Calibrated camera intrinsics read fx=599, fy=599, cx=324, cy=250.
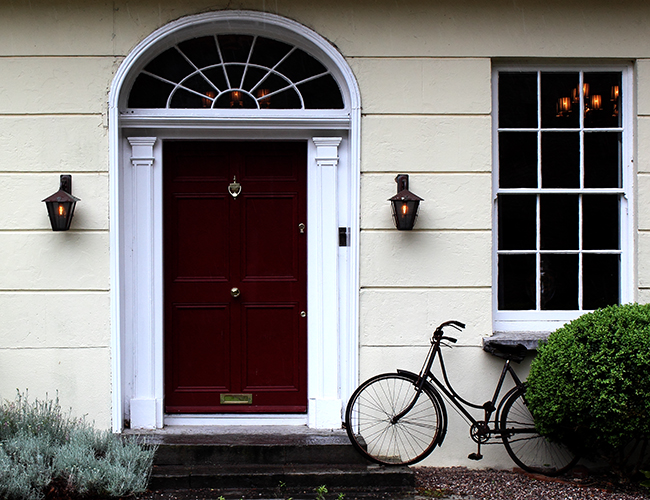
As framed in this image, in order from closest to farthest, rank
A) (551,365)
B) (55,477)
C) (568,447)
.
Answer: (55,477)
(551,365)
(568,447)

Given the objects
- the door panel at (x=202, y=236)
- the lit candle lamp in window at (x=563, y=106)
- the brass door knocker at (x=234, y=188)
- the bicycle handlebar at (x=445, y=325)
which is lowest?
the bicycle handlebar at (x=445, y=325)

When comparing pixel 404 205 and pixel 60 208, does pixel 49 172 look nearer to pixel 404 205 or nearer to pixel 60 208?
pixel 60 208

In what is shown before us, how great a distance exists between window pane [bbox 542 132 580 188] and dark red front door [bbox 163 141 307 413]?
193 centimetres

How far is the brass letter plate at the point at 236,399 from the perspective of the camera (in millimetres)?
4852

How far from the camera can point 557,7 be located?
4.66m

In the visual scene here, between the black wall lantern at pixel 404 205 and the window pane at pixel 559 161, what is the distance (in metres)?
1.16

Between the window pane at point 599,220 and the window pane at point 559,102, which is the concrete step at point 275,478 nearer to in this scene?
the window pane at point 599,220

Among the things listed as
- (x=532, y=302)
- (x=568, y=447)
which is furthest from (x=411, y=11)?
(x=568, y=447)

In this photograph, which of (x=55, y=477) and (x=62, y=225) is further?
(x=62, y=225)

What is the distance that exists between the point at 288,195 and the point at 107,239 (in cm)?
143

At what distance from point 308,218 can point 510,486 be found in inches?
97.8

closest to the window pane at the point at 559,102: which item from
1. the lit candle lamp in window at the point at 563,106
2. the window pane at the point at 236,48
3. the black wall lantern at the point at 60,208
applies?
the lit candle lamp in window at the point at 563,106

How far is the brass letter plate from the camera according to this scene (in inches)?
191

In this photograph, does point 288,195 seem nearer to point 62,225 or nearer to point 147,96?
point 147,96
